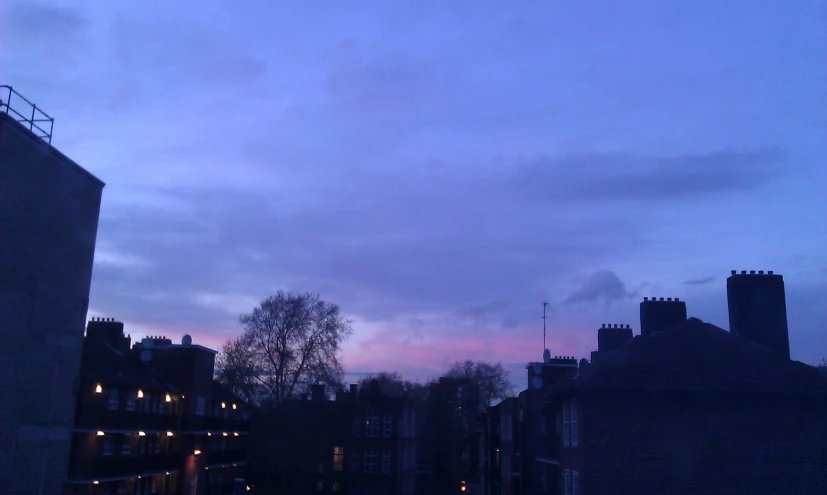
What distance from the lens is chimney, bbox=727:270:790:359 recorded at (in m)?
31.2

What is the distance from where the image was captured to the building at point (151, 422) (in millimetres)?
38656

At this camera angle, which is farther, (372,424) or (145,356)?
(372,424)

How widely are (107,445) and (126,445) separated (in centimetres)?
246

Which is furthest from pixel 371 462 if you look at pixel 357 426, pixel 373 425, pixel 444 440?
pixel 444 440

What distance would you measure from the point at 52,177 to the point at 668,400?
2424cm

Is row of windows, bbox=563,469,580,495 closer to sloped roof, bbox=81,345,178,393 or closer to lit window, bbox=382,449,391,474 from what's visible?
sloped roof, bbox=81,345,178,393

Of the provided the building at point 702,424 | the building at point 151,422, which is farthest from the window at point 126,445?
the building at point 702,424

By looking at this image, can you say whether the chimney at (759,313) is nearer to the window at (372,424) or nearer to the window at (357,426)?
the window at (372,424)

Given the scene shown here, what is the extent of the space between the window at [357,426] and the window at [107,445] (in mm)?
24352

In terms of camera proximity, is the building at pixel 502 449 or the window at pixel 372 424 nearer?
the building at pixel 502 449

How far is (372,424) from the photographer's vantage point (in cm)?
6234

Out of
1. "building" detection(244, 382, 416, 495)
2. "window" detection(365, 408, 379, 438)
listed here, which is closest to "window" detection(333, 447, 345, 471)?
"building" detection(244, 382, 416, 495)

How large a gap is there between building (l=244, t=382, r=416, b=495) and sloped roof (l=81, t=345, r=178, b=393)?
1061 cm

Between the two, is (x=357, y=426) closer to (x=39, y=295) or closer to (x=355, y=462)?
(x=355, y=462)
